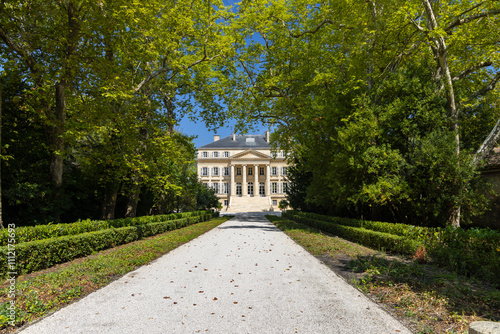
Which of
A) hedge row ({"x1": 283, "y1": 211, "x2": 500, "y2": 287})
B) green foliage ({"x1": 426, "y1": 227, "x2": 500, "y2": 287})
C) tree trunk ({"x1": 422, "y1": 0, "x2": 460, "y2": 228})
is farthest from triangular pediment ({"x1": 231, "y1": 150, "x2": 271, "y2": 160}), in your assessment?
green foliage ({"x1": 426, "y1": 227, "x2": 500, "y2": 287})

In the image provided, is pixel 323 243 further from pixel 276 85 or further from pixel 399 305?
pixel 276 85

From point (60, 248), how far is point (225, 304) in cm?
507

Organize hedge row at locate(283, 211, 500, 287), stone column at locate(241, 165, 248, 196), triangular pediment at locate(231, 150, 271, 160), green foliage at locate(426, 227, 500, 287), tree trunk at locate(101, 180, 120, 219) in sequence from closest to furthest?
green foliage at locate(426, 227, 500, 287), hedge row at locate(283, 211, 500, 287), tree trunk at locate(101, 180, 120, 219), stone column at locate(241, 165, 248, 196), triangular pediment at locate(231, 150, 271, 160)

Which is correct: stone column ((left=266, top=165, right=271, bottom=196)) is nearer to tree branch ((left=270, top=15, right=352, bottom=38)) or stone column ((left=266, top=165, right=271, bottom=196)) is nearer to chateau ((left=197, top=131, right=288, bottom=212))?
chateau ((left=197, top=131, right=288, bottom=212))

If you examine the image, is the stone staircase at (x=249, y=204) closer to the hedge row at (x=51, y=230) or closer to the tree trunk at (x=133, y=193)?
the tree trunk at (x=133, y=193)

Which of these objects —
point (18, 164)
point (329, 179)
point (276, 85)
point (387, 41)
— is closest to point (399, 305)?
point (329, 179)

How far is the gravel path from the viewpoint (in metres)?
3.37

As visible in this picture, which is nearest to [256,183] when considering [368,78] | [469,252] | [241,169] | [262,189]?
[262,189]

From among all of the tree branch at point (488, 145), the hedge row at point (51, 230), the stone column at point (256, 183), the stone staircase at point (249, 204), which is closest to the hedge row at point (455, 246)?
the tree branch at point (488, 145)

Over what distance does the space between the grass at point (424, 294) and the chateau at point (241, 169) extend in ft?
152

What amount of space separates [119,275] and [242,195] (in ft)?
158

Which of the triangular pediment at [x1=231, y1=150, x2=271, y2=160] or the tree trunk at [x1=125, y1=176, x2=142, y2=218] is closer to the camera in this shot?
the tree trunk at [x1=125, y1=176, x2=142, y2=218]

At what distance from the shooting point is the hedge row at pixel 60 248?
5.79m

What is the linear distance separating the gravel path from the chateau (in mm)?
46468
